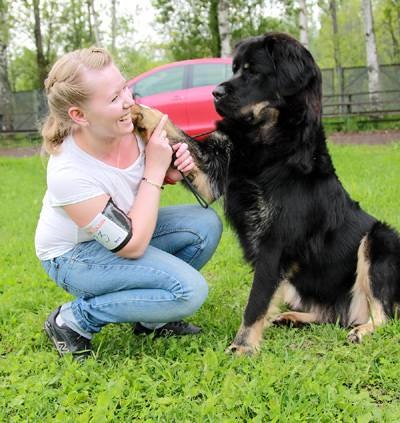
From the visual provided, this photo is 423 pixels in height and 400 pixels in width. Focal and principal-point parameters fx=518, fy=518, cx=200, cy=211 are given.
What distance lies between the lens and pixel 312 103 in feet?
9.28

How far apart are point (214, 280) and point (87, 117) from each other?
2.06 meters

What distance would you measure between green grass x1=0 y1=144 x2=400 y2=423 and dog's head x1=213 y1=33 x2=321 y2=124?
1297mm

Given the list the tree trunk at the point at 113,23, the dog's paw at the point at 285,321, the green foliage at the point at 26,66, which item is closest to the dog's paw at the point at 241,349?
the dog's paw at the point at 285,321

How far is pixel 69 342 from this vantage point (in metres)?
2.78

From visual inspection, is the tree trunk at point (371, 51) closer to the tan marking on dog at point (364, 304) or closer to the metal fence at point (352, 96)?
the metal fence at point (352, 96)

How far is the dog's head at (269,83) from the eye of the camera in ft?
9.18

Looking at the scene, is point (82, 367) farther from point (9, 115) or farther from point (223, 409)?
point (9, 115)

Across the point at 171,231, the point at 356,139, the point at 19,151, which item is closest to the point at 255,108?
the point at 171,231

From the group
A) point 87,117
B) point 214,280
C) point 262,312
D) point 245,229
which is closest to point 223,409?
point 262,312

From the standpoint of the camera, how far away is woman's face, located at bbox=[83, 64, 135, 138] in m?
2.47

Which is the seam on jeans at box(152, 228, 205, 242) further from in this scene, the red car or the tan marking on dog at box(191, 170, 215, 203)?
A: the red car

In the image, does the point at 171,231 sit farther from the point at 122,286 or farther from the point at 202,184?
the point at 122,286

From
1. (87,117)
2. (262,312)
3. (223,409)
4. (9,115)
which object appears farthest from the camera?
(9,115)

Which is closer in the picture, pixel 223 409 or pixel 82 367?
pixel 223 409
